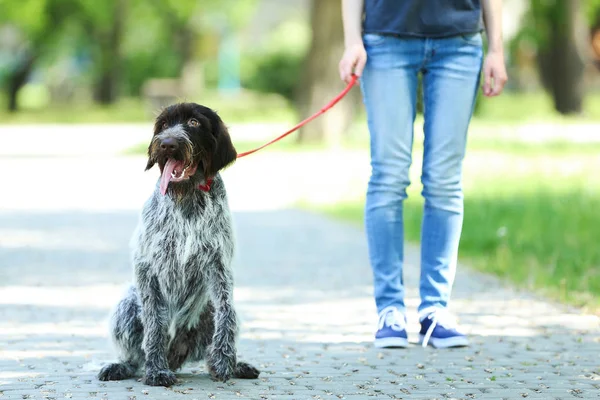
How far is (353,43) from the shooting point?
19.3 ft

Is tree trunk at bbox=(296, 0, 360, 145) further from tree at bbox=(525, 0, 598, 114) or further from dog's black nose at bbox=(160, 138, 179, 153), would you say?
dog's black nose at bbox=(160, 138, 179, 153)

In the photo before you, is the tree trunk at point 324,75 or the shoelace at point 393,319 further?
the tree trunk at point 324,75

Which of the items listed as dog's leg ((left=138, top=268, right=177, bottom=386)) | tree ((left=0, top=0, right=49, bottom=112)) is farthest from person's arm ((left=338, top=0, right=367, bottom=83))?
tree ((left=0, top=0, right=49, bottom=112))

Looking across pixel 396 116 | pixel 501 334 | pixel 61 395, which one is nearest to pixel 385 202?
pixel 396 116

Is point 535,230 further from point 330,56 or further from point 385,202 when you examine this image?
point 330,56

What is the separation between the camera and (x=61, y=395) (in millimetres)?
4848

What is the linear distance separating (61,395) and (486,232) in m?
6.27

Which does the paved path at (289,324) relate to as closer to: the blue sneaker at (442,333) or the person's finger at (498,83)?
the blue sneaker at (442,333)

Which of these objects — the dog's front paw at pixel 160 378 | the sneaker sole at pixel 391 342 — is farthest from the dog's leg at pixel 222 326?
the sneaker sole at pixel 391 342

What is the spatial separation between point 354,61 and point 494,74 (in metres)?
0.77

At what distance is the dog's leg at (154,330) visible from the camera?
16.4 ft

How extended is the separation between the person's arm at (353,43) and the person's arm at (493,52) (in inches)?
26.4

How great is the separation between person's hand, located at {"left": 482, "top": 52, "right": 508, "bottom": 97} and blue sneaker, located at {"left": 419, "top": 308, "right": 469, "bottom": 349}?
3.94ft

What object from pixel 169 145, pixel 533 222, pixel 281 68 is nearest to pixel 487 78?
pixel 169 145
